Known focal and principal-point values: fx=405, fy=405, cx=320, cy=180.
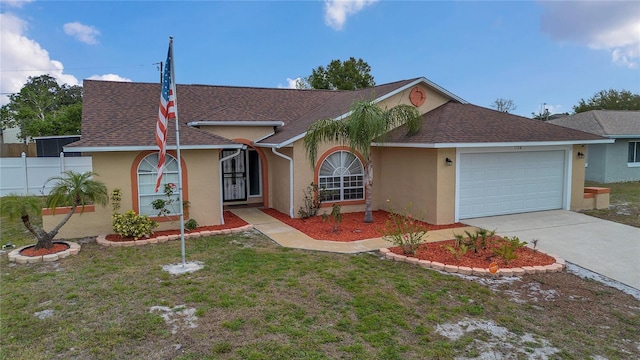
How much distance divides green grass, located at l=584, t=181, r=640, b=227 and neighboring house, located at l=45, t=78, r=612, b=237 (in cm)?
106

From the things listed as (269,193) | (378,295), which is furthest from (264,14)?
(378,295)

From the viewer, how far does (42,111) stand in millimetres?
39438

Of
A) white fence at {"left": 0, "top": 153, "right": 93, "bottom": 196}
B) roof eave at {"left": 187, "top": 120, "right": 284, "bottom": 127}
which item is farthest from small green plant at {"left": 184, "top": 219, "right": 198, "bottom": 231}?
white fence at {"left": 0, "top": 153, "right": 93, "bottom": 196}

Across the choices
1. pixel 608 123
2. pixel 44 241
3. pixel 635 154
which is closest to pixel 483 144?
pixel 44 241

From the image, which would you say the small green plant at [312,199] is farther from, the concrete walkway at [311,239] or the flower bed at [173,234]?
the flower bed at [173,234]

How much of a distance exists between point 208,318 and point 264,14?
13.2 m

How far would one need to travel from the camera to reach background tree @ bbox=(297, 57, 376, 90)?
38156mm

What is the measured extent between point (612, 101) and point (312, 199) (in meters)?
48.2

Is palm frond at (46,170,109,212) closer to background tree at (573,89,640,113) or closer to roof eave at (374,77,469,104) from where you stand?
roof eave at (374,77,469,104)

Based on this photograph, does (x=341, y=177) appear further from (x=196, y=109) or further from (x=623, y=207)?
(x=623, y=207)

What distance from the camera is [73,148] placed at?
9836 millimetres

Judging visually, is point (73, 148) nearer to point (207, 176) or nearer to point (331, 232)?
point (207, 176)

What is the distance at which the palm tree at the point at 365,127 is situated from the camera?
35.0 ft

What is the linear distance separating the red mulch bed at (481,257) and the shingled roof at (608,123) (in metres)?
18.1
